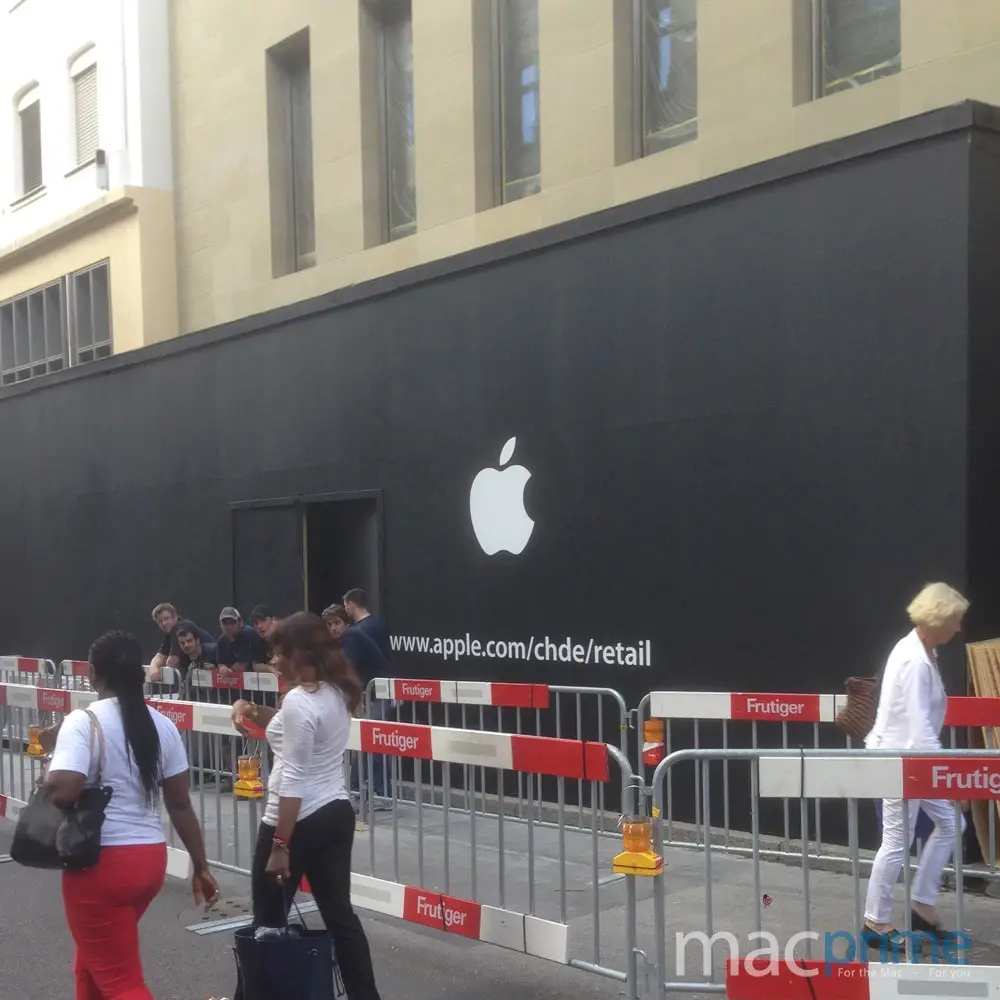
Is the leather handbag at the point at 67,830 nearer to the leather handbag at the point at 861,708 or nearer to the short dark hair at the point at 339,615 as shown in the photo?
the leather handbag at the point at 861,708

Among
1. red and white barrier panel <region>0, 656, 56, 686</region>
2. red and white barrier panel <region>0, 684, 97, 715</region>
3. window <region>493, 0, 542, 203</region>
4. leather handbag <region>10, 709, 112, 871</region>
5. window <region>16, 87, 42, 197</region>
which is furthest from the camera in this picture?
window <region>16, 87, 42, 197</region>

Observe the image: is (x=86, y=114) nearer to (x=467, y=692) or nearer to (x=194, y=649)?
(x=194, y=649)

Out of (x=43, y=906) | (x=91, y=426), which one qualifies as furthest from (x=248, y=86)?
(x=43, y=906)

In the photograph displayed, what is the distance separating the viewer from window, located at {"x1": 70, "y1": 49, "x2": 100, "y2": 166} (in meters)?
18.9

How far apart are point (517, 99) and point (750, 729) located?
6976mm

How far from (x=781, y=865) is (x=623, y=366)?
392cm

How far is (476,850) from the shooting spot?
7922 millimetres

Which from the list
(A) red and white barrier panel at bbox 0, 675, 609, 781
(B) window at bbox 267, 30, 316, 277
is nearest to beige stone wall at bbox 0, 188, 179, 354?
(B) window at bbox 267, 30, 316, 277

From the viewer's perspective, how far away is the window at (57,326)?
1898 cm

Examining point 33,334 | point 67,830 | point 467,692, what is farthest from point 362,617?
point 33,334

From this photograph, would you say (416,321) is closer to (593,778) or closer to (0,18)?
(593,778)

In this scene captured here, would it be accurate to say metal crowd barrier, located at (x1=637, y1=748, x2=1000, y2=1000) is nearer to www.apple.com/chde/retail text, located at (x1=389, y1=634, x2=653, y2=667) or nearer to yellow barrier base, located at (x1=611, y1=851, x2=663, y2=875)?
yellow barrier base, located at (x1=611, y1=851, x2=663, y2=875)

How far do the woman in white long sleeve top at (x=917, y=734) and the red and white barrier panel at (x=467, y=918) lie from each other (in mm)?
1494

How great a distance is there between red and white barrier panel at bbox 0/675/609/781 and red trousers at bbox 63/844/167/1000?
2.02m
